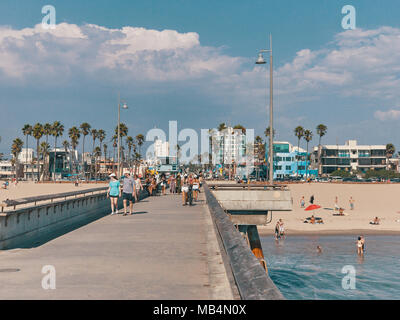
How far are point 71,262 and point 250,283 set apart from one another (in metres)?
5.69

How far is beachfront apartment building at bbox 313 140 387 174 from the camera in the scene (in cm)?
16162

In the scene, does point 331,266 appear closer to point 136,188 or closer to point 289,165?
point 136,188

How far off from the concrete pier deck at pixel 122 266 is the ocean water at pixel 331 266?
56.6 ft

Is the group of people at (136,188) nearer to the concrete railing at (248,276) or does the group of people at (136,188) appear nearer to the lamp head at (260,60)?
the lamp head at (260,60)

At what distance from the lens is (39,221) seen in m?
13.0

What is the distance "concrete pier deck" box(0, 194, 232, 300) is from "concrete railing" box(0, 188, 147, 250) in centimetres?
71

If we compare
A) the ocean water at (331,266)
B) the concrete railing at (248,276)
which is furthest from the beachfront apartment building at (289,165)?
the concrete railing at (248,276)

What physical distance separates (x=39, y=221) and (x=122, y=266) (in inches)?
241

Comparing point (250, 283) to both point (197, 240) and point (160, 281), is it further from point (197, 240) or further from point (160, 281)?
point (197, 240)
